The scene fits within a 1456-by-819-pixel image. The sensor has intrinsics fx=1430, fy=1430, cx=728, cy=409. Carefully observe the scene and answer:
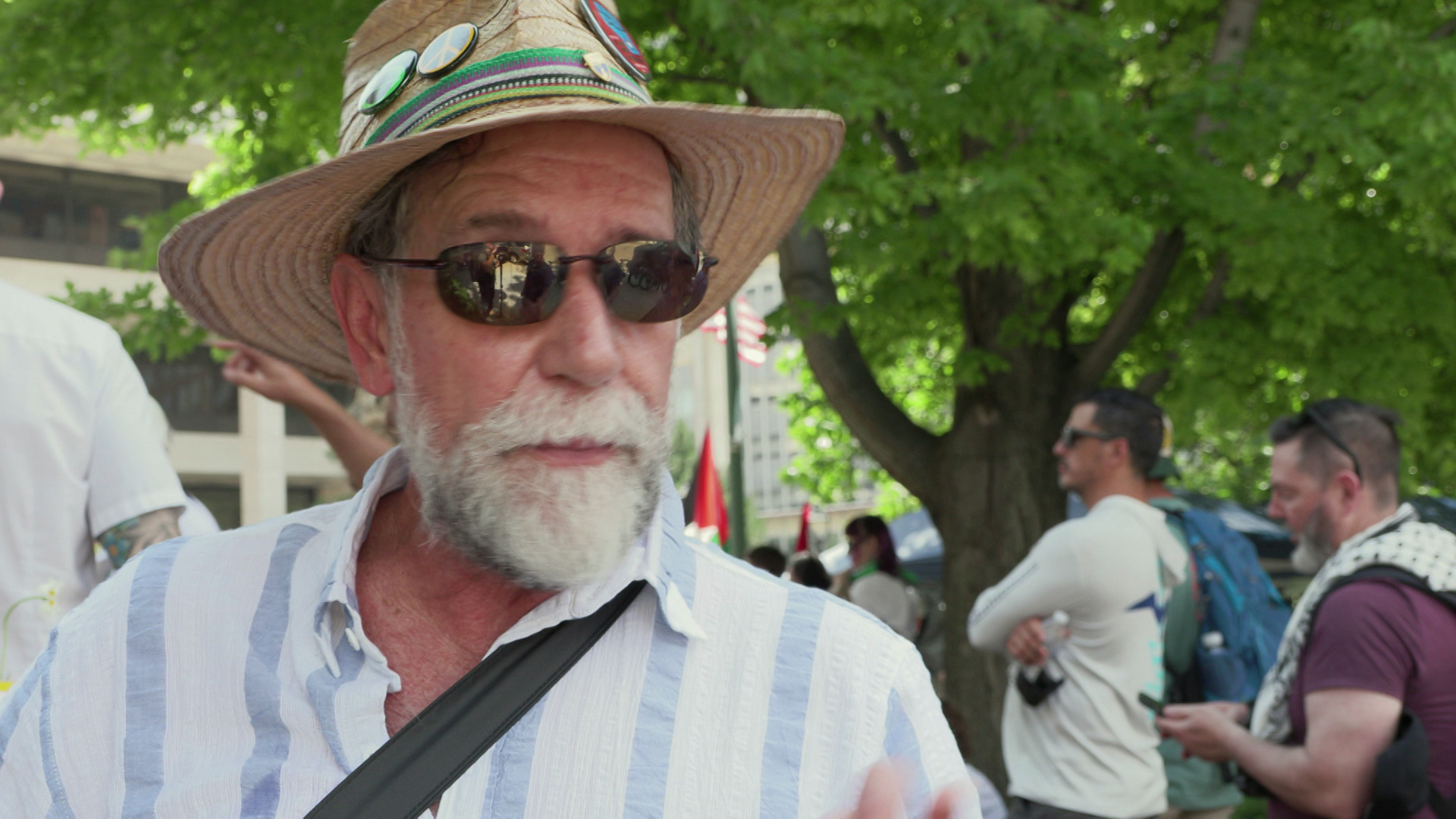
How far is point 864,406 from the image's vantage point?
376 inches

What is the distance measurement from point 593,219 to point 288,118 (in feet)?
24.2

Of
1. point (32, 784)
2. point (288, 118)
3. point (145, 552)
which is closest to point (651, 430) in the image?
point (145, 552)

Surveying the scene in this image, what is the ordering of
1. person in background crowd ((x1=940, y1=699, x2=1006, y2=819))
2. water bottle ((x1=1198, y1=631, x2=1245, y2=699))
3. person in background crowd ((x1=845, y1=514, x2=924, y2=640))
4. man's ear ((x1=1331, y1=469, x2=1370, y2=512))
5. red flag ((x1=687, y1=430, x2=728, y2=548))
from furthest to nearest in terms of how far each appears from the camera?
person in background crowd ((x1=845, y1=514, x2=924, y2=640)) → red flag ((x1=687, y1=430, x2=728, y2=548)) → water bottle ((x1=1198, y1=631, x2=1245, y2=699)) → person in background crowd ((x1=940, y1=699, x2=1006, y2=819)) → man's ear ((x1=1331, y1=469, x2=1370, y2=512))

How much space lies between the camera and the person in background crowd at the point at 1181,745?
495cm

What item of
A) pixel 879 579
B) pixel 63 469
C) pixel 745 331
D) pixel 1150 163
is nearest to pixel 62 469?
pixel 63 469

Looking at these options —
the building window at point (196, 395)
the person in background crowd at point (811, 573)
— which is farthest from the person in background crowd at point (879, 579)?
the building window at point (196, 395)

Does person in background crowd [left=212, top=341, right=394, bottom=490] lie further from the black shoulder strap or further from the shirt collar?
the black shoulder strap

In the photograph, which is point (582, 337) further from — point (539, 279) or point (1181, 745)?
point (1181, 745)

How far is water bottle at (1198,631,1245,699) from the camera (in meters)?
4.86

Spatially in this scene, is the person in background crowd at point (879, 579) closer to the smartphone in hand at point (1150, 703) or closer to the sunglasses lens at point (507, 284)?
the smartphone in hand at point (1150, 703)

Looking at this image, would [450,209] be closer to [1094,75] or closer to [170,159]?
[1094,75]

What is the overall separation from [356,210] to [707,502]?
7594 mm

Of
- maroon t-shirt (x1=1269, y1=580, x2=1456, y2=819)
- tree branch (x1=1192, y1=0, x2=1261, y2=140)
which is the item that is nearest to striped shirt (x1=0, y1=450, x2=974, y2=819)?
maroon t-shirt (x1=1269, y1=580, x2=1456, y2=819)

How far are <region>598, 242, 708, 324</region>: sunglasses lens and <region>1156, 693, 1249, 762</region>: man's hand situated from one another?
2.82 metres
